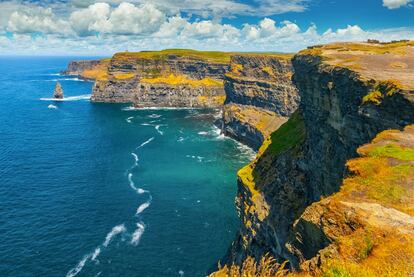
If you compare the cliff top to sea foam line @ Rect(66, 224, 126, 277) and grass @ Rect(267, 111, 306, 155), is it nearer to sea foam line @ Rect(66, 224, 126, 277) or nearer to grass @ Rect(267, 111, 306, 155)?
grass @ Rect(267, 111, 306, 155)

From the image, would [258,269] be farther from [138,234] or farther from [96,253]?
[138,234]

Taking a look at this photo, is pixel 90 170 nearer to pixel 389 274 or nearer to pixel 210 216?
pixel 210 216

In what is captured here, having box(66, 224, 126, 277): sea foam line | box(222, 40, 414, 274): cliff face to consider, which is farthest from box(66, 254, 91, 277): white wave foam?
box(222, 40, 414, 274): cliff face

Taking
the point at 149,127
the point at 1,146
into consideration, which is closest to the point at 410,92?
the point at 1,146

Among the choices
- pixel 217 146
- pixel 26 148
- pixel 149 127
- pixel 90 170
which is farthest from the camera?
pixel 149 127

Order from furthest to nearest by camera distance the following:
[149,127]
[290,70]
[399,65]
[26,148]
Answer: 1. [149,127]
2. [290,70]
3. [26,148]
4. [399,65]

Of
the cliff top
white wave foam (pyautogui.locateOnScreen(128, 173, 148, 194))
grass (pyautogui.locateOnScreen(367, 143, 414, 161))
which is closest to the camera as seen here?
grass (pyautogui.locateOnScreen(367, 143, 414, 161))
